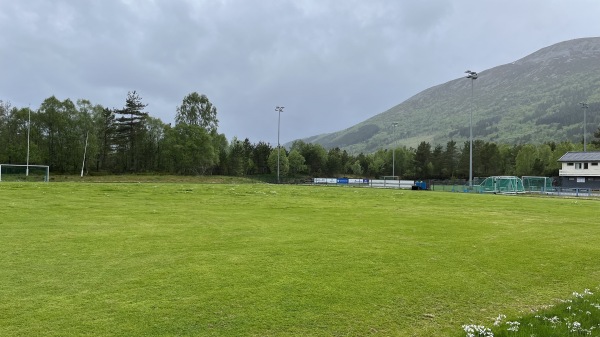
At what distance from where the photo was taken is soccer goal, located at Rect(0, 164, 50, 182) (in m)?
51.1

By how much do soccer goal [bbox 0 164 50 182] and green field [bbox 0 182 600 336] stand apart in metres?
42.8

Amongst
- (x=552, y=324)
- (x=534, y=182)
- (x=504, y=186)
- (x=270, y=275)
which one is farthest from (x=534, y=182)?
(x=270, y=275)

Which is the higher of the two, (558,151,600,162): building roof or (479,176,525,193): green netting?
Answer: (558,151,600,162): building roof

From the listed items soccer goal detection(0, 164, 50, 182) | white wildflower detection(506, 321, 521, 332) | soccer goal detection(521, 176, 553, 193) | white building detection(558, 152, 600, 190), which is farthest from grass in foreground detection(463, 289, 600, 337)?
white building detection(558, 152, 600, 190)

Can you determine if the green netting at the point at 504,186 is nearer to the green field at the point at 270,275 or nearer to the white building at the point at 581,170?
the white building at the point at 581,170

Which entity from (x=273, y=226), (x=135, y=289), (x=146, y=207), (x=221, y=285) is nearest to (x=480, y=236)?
(x=273, y=226)

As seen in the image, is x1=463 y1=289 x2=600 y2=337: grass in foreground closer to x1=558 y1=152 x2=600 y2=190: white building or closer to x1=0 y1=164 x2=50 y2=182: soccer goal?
x1=0 y1=164 x2=50 y2=182: soccer goal

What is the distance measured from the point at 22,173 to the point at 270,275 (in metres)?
61.5

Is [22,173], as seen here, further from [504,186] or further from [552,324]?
[504,186]

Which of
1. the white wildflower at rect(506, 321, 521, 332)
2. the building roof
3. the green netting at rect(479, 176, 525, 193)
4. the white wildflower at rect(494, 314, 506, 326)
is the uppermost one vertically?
the building roof

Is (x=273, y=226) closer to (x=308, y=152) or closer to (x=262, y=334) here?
(x=262, y=334)

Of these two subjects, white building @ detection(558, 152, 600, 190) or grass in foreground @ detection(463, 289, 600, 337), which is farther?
white building @ detection(558, 152, 600, 190)

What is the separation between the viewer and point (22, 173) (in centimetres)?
5622

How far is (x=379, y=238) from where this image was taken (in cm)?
1320
